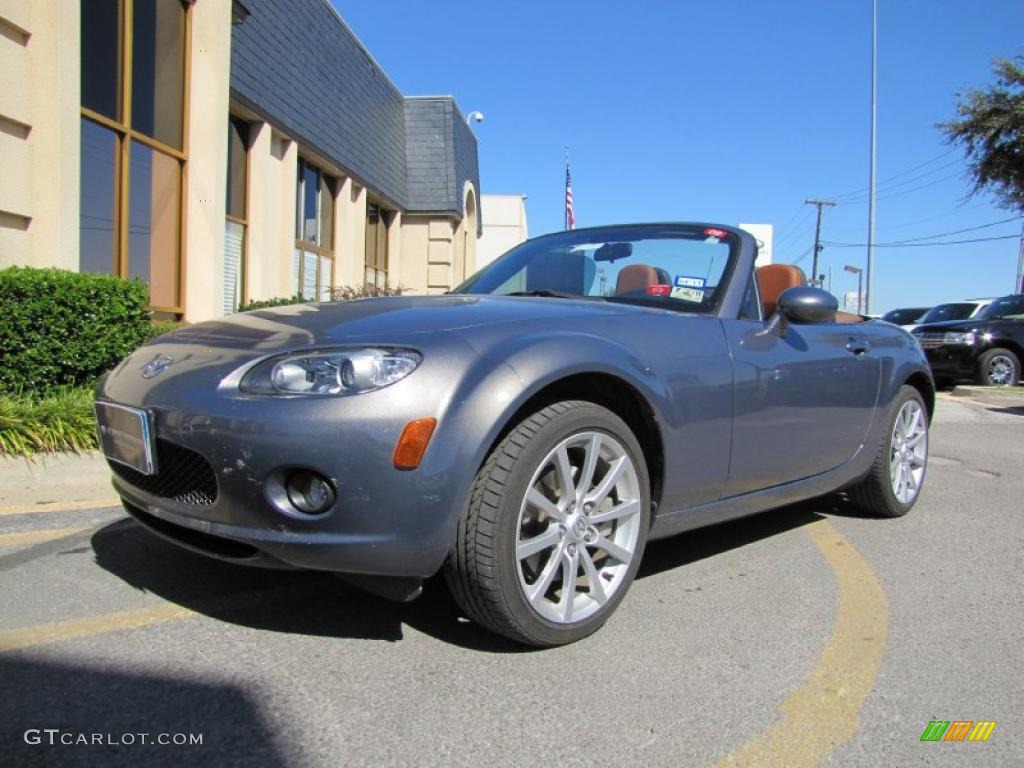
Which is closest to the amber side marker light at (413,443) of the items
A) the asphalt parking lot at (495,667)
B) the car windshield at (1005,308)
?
the asphalt parking lot at (495,667)

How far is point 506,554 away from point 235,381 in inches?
37.4

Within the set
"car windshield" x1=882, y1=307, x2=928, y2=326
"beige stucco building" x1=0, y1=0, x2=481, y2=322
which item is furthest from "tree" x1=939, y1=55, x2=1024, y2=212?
"beige stucco building" x1=0, y1=0, x2=481, y2=322

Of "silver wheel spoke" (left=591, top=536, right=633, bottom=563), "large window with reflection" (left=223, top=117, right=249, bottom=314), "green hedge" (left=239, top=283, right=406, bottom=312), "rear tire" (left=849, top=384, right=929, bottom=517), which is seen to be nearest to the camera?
"silver wheel spoke" (left=591, top=536, right=633, bottom=563)

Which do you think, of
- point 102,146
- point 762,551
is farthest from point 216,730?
point 102,146

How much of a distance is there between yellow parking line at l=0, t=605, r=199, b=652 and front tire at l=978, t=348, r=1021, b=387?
13.8m

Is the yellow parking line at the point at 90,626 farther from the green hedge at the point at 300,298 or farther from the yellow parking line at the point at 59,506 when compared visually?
the green hedge at the point at 300,298

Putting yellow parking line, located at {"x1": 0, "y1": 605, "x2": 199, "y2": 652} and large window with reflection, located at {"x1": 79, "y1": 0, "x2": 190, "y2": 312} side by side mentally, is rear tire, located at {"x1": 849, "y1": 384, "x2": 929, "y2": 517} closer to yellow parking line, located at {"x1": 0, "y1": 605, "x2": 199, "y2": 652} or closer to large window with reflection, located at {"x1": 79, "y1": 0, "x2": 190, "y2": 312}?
yellow parking line, located at {"x1": 0, "y1": 605, "x2": 199, "y2": 652}

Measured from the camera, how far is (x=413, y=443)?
216cm

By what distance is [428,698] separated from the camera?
7.19 feet

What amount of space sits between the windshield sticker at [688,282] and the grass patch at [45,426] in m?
3.32

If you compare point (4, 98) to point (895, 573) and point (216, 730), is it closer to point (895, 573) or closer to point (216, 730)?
point (216, 730)

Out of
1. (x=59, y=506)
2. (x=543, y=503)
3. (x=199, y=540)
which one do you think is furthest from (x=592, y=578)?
(x=59, y=506)

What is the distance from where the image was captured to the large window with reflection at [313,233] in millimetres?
13070

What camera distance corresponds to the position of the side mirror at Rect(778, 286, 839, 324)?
11.1 ft
